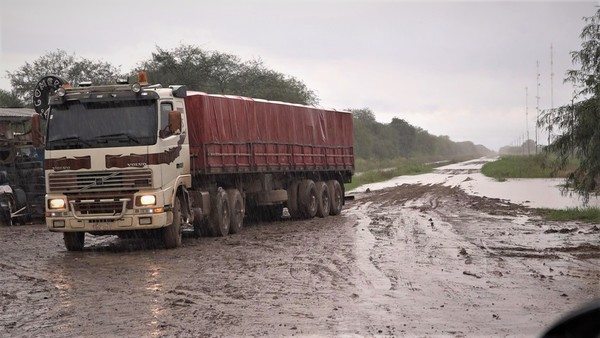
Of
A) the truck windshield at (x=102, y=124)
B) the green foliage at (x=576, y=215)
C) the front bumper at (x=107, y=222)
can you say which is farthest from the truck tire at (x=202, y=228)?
the green foliage at (x=576, y=215)

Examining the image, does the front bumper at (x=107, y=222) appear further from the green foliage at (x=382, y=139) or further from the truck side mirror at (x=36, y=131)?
the green foliage at (x=382, y=139)

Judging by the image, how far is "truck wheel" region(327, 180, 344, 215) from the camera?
25.1 metres

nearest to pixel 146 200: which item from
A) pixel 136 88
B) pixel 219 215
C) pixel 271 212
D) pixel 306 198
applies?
pixel 136 88

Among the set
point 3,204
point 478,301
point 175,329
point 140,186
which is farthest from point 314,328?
point 3,204

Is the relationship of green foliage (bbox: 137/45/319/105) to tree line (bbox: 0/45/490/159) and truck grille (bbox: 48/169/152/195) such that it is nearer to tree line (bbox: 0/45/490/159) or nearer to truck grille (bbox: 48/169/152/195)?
tree line (bbox: 0/45/490/159)

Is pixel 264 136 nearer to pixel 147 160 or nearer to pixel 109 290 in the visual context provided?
pixel 147 160

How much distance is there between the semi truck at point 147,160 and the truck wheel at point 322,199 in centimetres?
430

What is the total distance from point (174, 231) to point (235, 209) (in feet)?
10.6

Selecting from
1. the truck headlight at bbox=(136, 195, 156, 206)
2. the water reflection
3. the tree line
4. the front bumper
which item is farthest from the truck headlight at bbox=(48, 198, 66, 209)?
the tree line

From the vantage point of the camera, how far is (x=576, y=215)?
72.6 feet

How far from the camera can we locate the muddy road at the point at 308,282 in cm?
A: 815

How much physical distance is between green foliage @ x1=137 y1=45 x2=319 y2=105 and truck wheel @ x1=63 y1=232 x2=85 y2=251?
32.5m

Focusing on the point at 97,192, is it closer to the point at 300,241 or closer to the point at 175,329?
the point at 300,241

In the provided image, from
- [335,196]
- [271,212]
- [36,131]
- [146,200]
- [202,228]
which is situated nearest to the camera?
[146,200]
